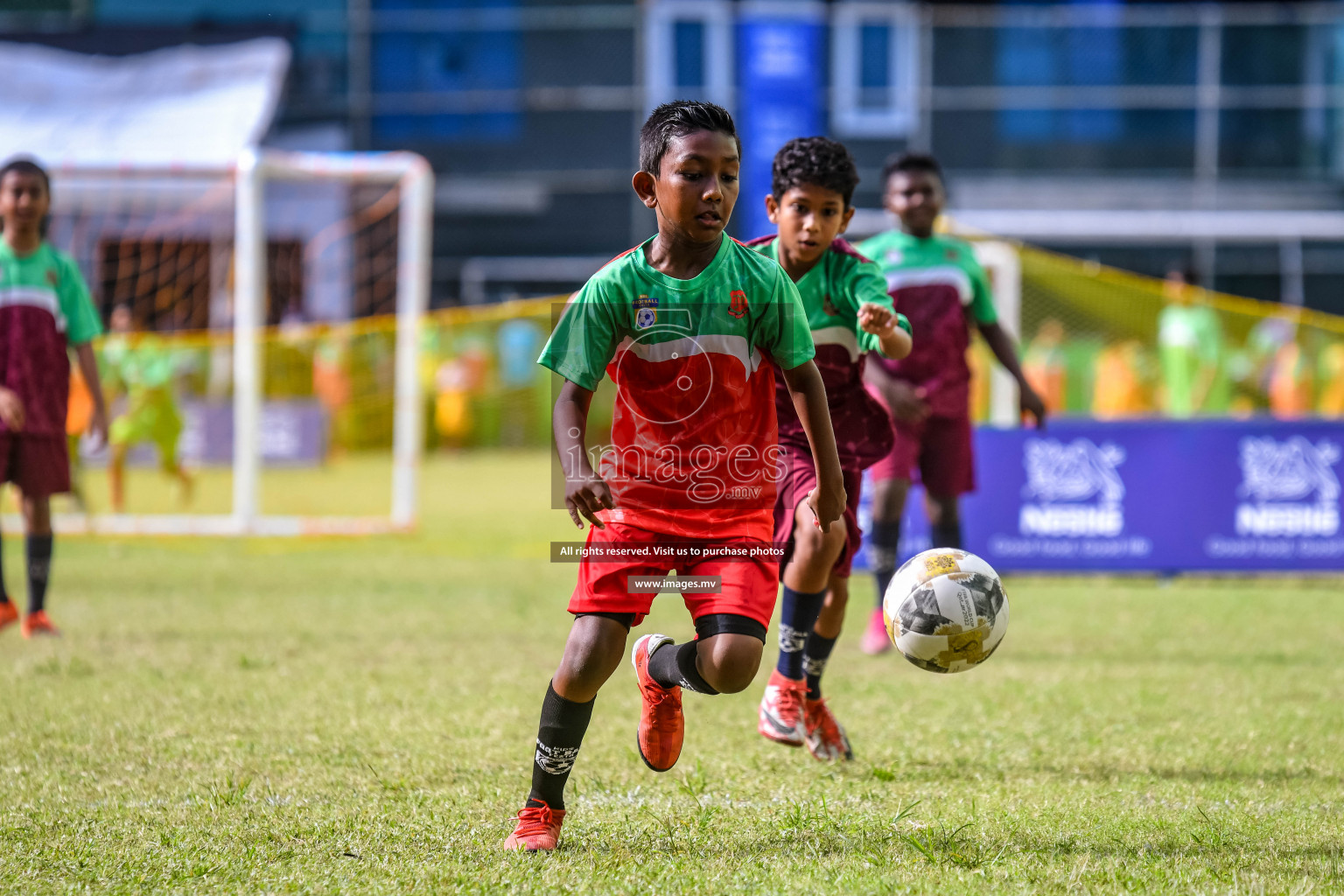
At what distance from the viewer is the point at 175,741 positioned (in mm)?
4402

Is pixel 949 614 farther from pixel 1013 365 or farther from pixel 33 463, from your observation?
pixel 33 463

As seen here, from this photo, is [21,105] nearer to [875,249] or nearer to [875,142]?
[875,142]

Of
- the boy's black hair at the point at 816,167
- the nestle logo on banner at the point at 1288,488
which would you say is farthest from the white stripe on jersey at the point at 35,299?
the nestle logo on banner at the point at 1288,488

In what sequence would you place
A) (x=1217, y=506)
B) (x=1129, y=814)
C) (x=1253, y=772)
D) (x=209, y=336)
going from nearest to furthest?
(x=1129, y=814), (x=1253, y=772), (x=1217, y=506), (x=209, y=336)

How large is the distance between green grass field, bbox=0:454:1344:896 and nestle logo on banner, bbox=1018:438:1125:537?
122cm

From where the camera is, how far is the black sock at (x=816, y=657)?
174 inches

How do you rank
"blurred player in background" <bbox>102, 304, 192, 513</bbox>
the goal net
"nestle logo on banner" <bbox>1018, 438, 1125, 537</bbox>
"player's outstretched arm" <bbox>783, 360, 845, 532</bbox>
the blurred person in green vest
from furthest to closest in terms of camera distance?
the blurred person in green vest, "blurred player in background" <bbox>102, 304, 192, 513</bbox>, the goal net, "nestle logo on banner" <bbox>1018, 438, 1125, 537</bbox>, "player's outstretched arm" <bbox>783, 360, 845, 532</bbox>

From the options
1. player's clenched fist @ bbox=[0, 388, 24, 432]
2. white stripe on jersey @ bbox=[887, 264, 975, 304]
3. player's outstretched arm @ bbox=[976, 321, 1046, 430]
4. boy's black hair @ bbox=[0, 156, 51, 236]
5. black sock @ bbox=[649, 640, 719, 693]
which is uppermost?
boy's black hair @ bbox=[0, 156, 51, 236]

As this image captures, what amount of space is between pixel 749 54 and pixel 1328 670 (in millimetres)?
13281

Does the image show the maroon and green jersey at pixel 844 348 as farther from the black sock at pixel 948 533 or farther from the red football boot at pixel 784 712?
the black sock at pixel 948 533

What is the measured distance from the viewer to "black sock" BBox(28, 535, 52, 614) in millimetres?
6387

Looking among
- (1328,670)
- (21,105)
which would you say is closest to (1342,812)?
(1328,670)

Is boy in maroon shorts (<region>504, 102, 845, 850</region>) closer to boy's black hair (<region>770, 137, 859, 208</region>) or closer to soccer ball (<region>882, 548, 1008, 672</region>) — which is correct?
soccer ball (<region>882, 548, 1008, 672</region>)

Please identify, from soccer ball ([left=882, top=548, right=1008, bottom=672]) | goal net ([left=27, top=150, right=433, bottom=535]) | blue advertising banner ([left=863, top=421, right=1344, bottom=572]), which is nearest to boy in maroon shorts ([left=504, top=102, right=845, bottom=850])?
soccer ball ([left=882, top=548, right=1008, bottom=672])
